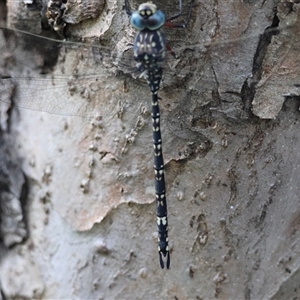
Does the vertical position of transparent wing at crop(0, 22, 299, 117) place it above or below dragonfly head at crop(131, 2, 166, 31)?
below

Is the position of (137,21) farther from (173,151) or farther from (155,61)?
(173,151)

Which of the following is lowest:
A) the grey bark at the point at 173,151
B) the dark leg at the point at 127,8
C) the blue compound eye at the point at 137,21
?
the grey bark at the point at 173,151

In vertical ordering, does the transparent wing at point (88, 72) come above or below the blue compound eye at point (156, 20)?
below

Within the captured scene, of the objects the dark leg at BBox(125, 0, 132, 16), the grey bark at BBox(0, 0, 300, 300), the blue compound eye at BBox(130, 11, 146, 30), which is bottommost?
the grey bark at BBox(0, 0, 300, 300)

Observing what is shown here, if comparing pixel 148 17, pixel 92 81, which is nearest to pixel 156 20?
pixel 148 17
